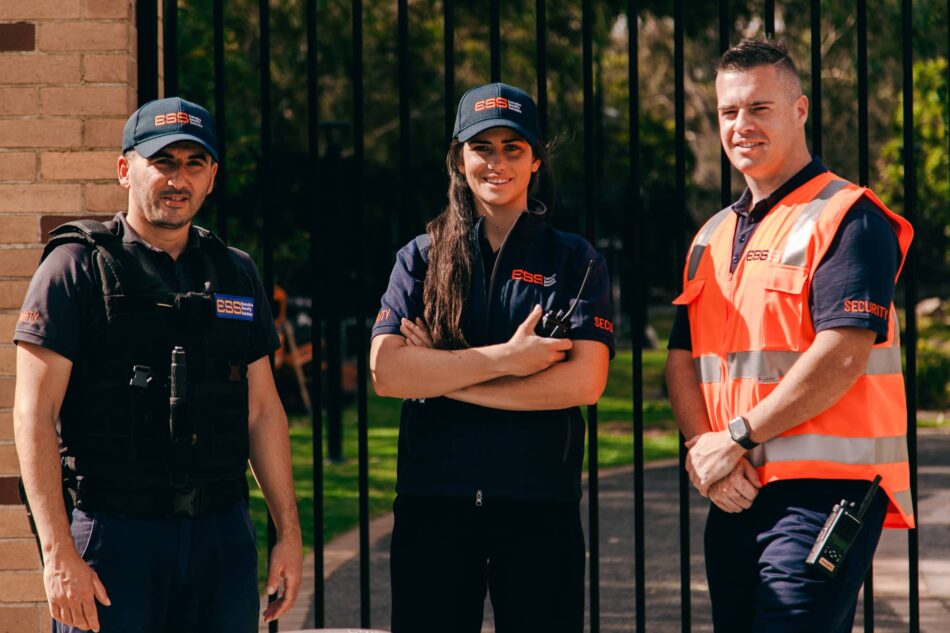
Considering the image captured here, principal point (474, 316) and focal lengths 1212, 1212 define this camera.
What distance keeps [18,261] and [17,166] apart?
293 millimetres

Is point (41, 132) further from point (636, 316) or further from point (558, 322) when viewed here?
point (636, 316)

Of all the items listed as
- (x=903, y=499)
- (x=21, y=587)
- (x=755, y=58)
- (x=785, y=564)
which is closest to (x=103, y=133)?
(x=21, y=587)

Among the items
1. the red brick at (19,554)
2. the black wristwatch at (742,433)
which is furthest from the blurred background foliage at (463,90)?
the black wristwatch at (742,433)

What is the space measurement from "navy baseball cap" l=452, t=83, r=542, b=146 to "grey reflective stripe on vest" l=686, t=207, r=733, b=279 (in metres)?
0.53

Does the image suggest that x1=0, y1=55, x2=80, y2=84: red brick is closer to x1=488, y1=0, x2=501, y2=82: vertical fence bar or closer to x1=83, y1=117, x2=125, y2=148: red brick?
x1=83, y1=117, x2=125, y2=148: red brick

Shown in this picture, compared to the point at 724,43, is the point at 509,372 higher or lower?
lower

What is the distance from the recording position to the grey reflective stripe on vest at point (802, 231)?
3.02 meters

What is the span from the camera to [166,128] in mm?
3068

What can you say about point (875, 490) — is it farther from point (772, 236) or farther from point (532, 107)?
point (532, 107)

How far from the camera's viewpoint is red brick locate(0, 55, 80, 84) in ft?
12.3

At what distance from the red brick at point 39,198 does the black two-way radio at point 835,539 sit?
2.40 m

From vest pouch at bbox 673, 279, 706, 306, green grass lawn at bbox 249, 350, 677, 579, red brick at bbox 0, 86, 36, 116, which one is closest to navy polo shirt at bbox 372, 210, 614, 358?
vest pouch at bbox 673, 279, 706, 306

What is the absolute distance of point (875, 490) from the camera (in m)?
3.01

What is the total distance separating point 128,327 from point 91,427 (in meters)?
0.26
